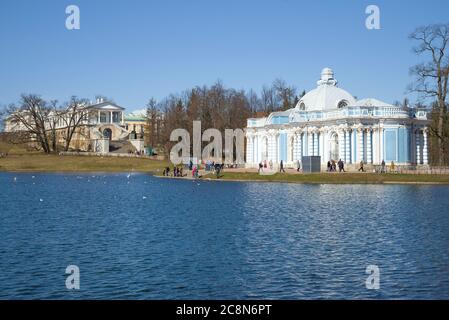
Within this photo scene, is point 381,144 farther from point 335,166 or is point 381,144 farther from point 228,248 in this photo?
point 228,248

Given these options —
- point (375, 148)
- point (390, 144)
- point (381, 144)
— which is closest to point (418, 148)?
point (390, 144)

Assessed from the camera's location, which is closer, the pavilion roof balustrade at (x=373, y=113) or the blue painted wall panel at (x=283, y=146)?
the pavilion roof balustrade at (x=373, y=113)

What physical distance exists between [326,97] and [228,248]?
54570 mm

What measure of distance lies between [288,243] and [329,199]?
16622 millimetres

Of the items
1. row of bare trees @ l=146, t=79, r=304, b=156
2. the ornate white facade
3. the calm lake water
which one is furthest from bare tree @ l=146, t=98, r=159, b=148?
the calm lake water

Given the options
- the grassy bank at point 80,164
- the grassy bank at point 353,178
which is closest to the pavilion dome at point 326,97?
the grassy bank at point 353,178

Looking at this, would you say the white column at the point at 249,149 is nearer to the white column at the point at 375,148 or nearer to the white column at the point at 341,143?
the white column at the point at 341,143

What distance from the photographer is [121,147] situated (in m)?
121

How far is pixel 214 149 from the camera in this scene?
91.1m

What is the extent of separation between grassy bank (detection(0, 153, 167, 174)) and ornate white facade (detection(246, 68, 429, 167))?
1881 centimetres

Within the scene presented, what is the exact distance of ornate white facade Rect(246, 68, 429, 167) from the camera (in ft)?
212

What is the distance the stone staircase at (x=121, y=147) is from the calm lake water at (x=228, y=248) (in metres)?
80.3

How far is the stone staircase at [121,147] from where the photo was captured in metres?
117

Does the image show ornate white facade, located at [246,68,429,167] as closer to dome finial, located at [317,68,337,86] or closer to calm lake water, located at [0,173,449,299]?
dome finial, located at [317,68,337,86]
